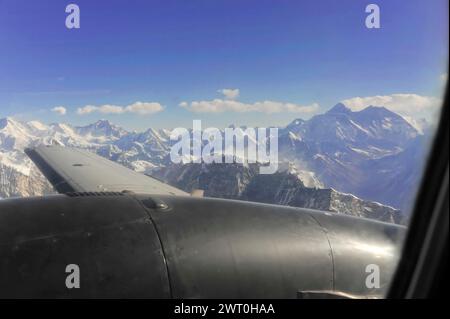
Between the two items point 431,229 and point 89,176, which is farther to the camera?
point 89,176

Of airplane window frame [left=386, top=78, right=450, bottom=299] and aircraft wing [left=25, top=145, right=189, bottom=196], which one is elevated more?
airplane window frame [left=386, top=78, right=450, bottom=299]

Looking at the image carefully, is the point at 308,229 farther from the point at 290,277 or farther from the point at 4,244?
the point at 4,244

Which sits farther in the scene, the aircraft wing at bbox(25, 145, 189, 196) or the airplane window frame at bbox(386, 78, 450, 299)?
the aircraft wing at bbox(25, 145, 189, 196)

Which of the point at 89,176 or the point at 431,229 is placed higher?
the point at 431,229

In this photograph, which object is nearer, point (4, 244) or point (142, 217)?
point (4, 244)

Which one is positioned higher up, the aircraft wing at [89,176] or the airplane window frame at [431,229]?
the airplane window frame at [431,229]

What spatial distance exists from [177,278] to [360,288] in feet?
7.44

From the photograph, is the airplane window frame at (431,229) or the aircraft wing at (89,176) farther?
the aircraft wing at (89,176)

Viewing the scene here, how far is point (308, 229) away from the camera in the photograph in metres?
4.81

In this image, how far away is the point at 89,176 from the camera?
14.2 metres

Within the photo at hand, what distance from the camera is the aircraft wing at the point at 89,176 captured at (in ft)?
39.0

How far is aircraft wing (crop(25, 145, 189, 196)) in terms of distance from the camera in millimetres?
11879
